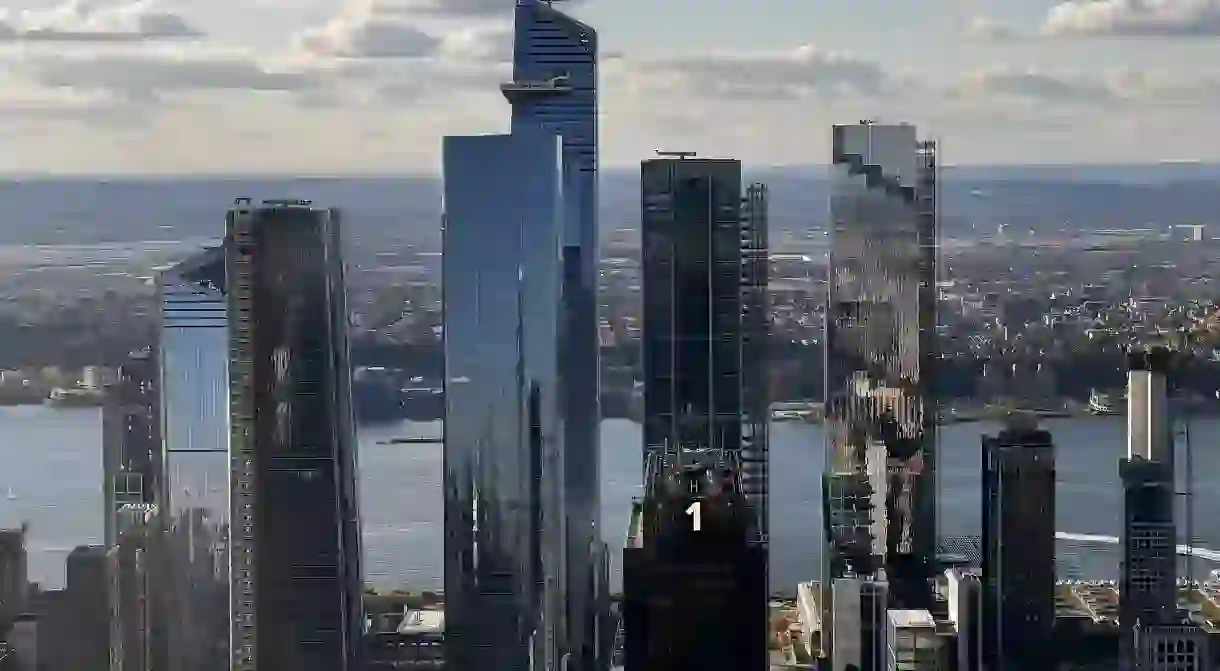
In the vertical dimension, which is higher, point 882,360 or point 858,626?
point 882,360

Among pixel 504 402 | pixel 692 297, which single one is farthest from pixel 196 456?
pixel 692 297

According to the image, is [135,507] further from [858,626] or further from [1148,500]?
[1148,500]

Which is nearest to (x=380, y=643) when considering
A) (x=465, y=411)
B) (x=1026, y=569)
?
(x=465, y=411)

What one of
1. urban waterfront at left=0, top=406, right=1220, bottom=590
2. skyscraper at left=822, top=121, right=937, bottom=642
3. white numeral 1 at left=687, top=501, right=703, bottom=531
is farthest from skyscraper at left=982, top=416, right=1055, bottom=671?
white numeral 1 at left=687, top=501, right=703, bottom=531

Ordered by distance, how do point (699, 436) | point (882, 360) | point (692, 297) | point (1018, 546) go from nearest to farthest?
1. point (1018, 546)
2. point (699, 436)
3. point (882, 360)
4. point (692, 297)

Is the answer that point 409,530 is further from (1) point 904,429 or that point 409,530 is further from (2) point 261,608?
(1) point 904,429
